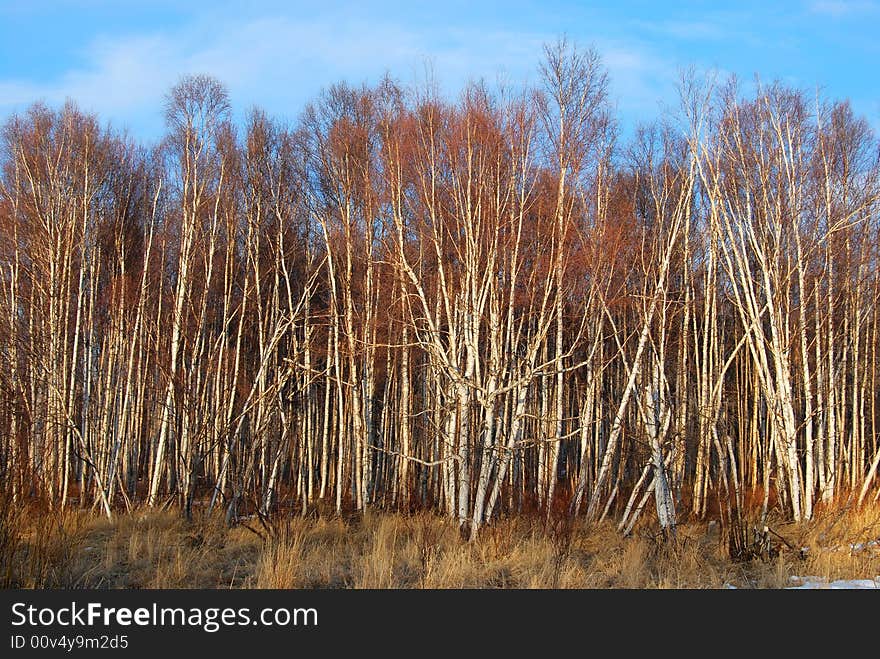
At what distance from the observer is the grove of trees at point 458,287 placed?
10.4 m

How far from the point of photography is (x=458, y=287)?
484 inches

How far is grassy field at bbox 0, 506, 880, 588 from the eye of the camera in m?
6.80

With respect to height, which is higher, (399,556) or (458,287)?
(458,287)

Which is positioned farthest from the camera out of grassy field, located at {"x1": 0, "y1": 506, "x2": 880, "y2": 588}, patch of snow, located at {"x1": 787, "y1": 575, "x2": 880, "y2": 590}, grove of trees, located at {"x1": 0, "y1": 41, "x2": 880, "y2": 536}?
grove of trees, located at {"x1": 0, "y1": 41, "x2": 880, "y2": 536}

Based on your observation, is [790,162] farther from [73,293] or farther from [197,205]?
[73,293]

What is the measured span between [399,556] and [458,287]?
542cm

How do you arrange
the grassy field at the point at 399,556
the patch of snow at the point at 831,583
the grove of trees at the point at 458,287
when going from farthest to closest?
the grove of trees at the point at 458,287 < the patch of snow at the point at 831,583 < the grassy field at the point at 399,556

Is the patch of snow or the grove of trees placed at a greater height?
the grove of trees

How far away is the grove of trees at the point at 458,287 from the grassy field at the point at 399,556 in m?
0.59

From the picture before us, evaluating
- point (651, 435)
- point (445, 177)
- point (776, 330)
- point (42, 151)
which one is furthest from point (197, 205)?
point (776, 330)

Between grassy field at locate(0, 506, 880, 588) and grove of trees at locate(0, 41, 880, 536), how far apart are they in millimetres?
588

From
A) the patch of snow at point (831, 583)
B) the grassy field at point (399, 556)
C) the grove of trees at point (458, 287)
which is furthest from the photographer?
the grove of trees at point (458, 287)

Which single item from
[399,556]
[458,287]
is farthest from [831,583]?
[458,287]

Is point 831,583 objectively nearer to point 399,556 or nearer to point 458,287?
point 399,556
